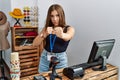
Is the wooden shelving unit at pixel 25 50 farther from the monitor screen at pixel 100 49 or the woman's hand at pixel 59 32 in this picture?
the monitor screen at pixel 100 49

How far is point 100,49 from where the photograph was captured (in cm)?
180

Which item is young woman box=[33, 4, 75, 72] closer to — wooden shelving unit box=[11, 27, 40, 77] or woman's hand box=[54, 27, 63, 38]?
woman's hand box=[54, 27, 63, 38]

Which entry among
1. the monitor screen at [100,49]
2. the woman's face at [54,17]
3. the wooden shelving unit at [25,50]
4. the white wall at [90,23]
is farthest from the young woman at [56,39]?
the wooden shelving unit at [25,50]

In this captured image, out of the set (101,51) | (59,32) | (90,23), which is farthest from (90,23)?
(59,32)

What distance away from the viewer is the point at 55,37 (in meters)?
1.89

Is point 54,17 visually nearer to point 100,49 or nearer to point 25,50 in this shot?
point 100,49

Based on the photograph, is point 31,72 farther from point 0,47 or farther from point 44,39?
point 44,39

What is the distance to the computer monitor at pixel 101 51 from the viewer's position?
1.75 meters

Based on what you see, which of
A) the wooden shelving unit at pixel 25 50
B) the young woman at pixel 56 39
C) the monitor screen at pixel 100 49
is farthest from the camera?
the wooden shelving unit at pixel 25 50

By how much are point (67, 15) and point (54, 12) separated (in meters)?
0.79

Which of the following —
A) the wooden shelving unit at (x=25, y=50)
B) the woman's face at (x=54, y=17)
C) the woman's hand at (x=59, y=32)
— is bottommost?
the wooden shelving unit at (x=25, y=50)

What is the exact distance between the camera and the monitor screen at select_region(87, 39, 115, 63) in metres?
1.75

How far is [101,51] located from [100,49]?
0.06 meters

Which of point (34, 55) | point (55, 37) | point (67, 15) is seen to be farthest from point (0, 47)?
point (55, 37)
